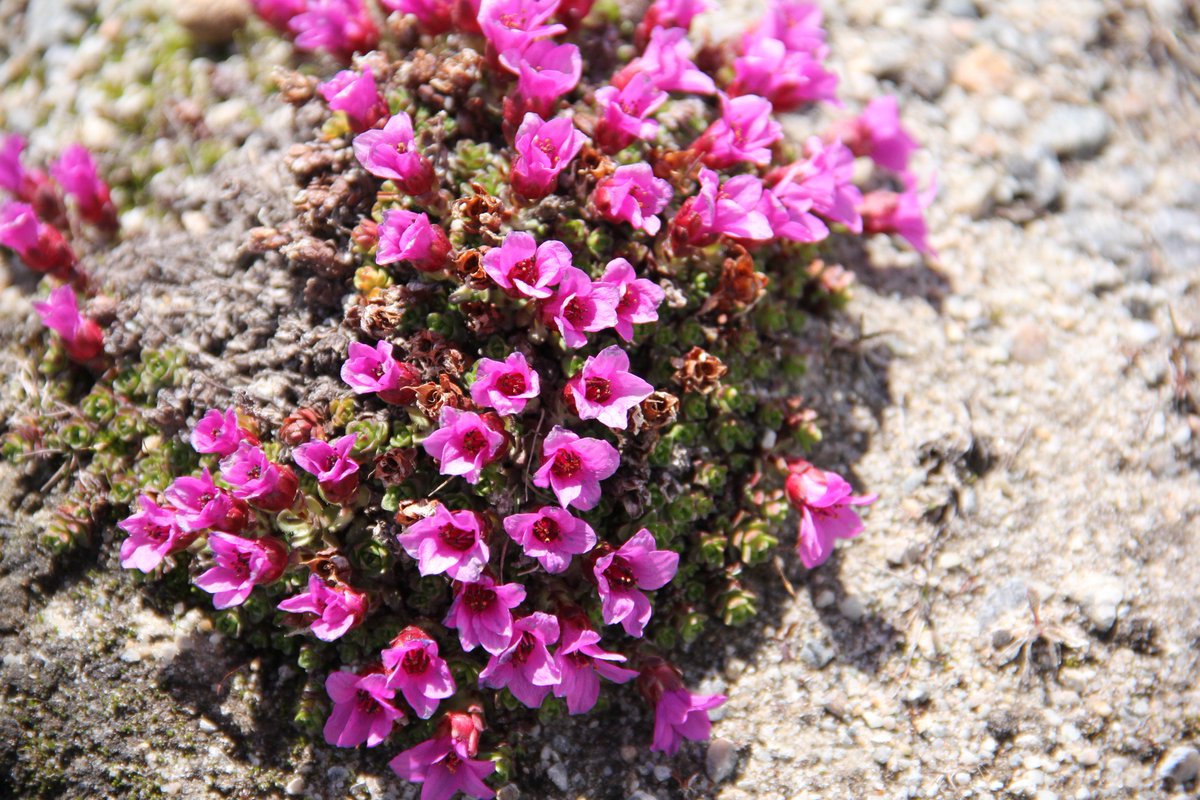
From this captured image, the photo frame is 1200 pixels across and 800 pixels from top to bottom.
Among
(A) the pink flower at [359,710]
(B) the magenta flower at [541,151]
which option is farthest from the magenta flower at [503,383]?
(A) the pink flower at [359,710]

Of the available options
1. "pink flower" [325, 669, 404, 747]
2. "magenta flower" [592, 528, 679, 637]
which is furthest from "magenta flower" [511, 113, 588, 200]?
"pink flower" [325, 669, 404, 747]

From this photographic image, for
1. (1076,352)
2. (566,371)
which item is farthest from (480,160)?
(1076,352)

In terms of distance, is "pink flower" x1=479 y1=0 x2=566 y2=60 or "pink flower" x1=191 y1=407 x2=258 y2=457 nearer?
"pink flower" x1=191 y1=407 x2=258 y2=457

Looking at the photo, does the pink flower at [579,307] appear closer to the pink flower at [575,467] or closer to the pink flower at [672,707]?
the pink flower at [575,467]

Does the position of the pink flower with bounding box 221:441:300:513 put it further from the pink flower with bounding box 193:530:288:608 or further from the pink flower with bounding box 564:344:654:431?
the pink flower with bounding box 564:344:654:431

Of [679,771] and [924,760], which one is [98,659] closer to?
[679,771]

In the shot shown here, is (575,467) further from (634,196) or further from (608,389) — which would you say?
(634,196)
